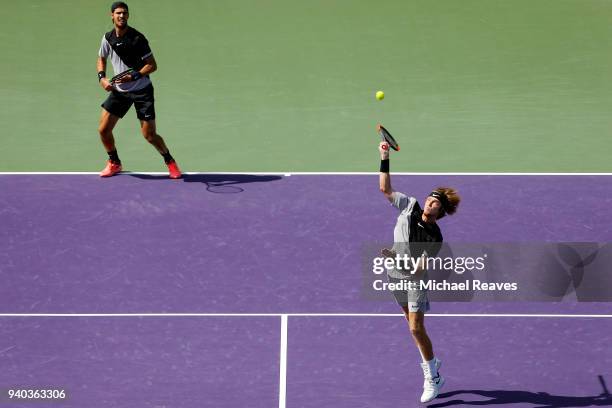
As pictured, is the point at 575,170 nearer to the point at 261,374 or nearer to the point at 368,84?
the point at 368,84

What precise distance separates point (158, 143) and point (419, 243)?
21.5 ft

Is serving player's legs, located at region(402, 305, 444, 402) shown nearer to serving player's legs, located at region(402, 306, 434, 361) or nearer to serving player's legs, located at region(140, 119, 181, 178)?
serving player's legs, located at region(402, 306, 434, 361)

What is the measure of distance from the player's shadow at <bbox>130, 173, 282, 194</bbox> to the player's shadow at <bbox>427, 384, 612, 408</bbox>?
233 inches

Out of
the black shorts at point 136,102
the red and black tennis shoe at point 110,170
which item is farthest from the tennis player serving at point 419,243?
the red and black tennis shoe at point 110,170

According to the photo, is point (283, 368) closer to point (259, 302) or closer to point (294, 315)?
point (294, 315)

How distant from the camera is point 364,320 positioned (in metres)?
14.0

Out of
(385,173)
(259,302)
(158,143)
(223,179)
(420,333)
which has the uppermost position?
(158,143)

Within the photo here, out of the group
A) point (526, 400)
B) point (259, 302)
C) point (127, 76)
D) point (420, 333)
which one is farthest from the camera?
point (127, 76)

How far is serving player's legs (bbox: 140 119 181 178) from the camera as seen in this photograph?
56.7 feet

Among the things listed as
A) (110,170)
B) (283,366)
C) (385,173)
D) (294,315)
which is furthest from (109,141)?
(385,173)

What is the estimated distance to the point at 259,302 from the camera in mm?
14367

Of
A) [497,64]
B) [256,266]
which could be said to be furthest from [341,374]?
[497,64]

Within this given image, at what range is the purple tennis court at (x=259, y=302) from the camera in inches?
496

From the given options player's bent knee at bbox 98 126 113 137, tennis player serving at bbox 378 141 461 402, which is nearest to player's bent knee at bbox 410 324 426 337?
tennis player serving at bbox 378 141 461 402
